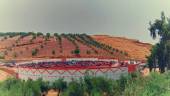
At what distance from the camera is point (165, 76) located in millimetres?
23281

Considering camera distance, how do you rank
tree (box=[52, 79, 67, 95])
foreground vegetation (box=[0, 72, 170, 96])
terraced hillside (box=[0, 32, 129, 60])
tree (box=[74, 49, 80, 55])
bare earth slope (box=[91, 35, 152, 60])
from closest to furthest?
foreground vegetation (box=[0, 72, 170, 96]), tree (box=[52, 79, 67, 95]), tree (box=[74, 49, 80, 55]), terraced hillside (box=[0, 32, 129, 60]), bare earth slope (box=[91, 35, 152, 60])

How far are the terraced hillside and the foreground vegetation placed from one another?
8.38 m

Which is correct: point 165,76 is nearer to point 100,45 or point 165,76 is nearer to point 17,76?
point 17,76

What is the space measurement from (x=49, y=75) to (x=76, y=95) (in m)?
3.12

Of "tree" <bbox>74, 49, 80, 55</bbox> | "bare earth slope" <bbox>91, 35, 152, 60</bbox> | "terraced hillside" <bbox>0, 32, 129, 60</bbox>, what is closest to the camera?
"tree" <bbox>74, 49, 80, 55</bbox>

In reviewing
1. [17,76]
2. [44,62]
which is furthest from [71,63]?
[17,76]

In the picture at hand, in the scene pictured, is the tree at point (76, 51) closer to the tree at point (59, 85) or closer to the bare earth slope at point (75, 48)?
the bare earth slope at point (75, 48)

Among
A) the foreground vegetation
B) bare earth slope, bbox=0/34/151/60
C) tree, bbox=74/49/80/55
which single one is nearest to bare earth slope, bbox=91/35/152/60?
bare earth slope, bbox=0/34/151/60

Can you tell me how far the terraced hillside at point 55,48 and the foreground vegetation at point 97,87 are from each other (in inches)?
330

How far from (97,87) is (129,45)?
12.4 metres

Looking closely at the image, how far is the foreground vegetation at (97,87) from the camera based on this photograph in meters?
Answer: 20.4

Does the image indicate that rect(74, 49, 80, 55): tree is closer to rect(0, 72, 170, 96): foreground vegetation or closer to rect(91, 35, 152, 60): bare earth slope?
rect(91, 35, 152, 60): bare earth slope

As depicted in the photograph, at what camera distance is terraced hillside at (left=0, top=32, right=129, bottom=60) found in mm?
32156

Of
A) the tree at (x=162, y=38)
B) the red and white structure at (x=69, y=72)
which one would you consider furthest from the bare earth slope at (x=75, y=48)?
the red and white structure at (x=69, y=72)
